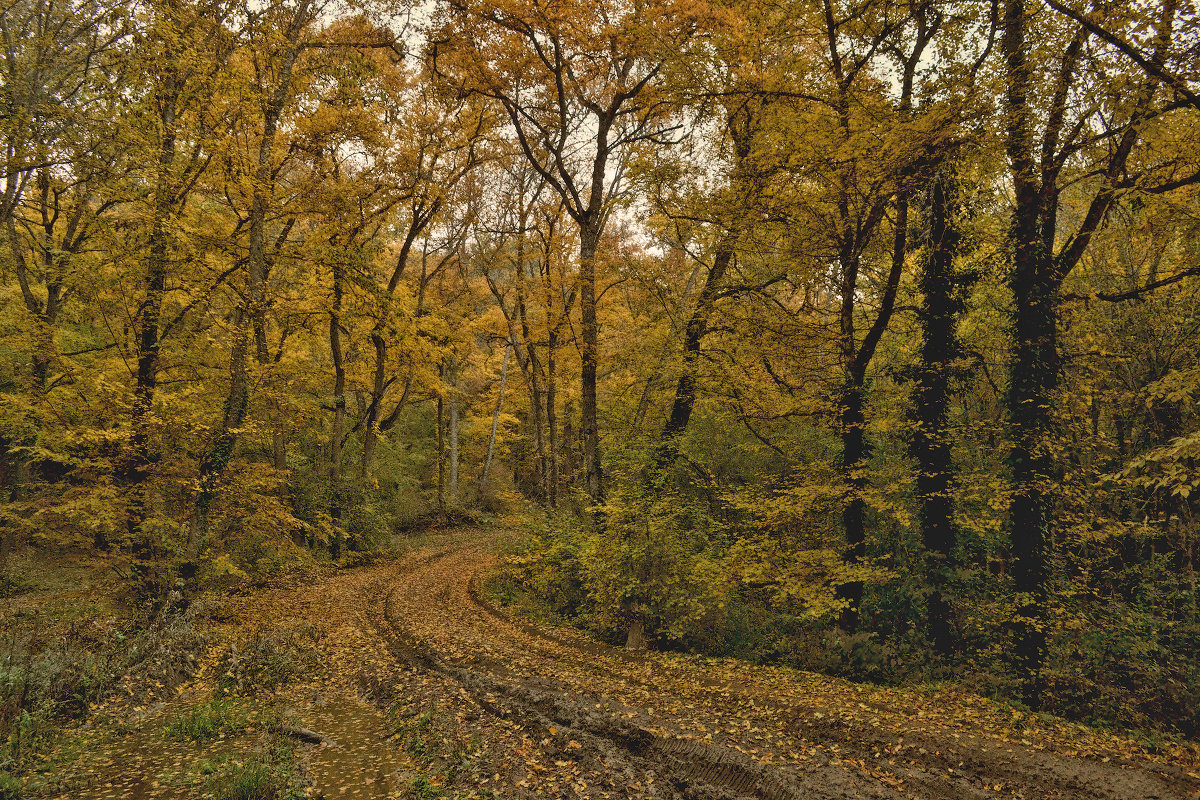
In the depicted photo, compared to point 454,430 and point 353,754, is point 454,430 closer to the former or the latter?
point 454,430

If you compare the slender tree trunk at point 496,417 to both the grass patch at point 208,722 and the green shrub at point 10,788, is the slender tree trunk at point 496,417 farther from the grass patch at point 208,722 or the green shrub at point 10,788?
the green shrub at point 10,788

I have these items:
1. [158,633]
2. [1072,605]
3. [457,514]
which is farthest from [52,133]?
[457,514]

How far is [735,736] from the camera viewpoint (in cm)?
606

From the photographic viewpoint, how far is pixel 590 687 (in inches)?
299

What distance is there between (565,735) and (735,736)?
1.82 meters

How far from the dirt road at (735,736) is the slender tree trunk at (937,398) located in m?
2.25

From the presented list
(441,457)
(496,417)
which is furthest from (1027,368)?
(441,457)

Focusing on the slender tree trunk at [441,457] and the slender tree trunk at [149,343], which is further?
the slender tree trunk at [441,457]

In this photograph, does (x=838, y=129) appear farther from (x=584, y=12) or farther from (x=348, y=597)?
(x=348, y=597)

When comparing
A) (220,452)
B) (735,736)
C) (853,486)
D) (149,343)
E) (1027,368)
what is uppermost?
(149,343)

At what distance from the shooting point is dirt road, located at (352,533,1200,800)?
5.18 meters

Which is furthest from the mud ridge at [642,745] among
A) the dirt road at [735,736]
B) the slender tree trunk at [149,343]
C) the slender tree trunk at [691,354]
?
the slender tree trunk at [149,343]

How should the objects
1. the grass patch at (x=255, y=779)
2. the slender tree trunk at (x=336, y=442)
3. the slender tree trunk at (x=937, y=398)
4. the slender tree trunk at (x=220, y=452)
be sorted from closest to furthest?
the grass patch at (x=255, y=779)
the slender tree trunk at (x=937, y=398)
the slender tree trunk at (x=220, y=452)
the slender tree trunk at (x=336, y=442)

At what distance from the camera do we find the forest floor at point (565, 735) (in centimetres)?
522
